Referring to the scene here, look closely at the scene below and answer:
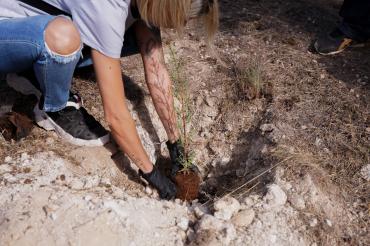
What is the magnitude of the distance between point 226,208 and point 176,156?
1.56 feet

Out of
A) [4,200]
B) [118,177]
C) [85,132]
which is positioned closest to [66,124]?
[85,132]

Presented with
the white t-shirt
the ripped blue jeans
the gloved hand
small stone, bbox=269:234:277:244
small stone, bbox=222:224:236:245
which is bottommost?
the gloved hand

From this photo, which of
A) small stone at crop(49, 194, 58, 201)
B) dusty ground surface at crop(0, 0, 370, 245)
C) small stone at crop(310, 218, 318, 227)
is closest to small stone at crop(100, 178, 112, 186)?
dusty ground surface at crop(0, 0, 370, 245)

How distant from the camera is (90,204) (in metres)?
1.60

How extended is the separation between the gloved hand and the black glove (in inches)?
4.9

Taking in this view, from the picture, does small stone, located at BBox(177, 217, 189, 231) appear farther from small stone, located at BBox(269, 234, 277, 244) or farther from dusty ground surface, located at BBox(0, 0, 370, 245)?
small stone, located at BBox(269, 234, 277, 244)

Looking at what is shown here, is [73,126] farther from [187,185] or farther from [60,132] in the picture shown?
[187,185]

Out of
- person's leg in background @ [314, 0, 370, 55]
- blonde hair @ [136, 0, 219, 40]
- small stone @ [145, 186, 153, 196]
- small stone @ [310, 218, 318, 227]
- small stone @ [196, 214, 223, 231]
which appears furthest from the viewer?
person's leg in background @ [314, 0, 370, 55]

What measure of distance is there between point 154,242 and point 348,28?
5.88 ft

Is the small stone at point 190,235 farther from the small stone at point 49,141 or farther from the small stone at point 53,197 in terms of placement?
the small stone at point 49,141

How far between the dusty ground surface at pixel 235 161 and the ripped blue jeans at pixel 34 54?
33 centimetres

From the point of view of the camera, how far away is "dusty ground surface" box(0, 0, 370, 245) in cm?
156

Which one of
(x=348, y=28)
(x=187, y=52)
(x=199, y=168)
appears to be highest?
(x=348, y=28)

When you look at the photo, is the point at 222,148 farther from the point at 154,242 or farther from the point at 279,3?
the point at 279,3
